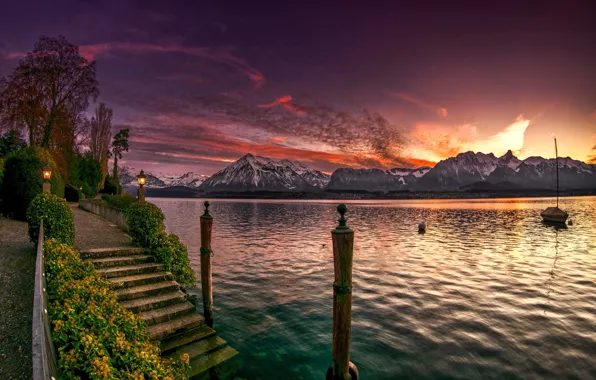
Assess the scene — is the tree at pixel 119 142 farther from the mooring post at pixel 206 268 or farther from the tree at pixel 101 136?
the mooring post at pixel 206 268

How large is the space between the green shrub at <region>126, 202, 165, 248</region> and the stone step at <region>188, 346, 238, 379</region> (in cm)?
530

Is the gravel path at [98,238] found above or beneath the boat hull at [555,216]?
above

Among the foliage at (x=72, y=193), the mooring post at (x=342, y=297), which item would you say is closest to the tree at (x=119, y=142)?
the foliage at (x=72, y=193)

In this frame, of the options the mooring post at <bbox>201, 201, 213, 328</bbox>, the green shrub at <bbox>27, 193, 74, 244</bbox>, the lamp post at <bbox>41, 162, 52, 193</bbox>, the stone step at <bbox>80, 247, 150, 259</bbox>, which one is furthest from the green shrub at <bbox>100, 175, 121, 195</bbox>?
the mooring post at <bbox>201, 201, 213, 328</bbox>

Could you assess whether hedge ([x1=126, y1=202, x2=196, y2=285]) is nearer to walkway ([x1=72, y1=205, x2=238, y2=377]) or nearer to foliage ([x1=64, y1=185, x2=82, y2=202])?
walkway ([x1=72, y1=205, x2=238, y2=377])

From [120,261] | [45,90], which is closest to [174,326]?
[120,261]

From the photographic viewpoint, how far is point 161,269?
11.0 meters

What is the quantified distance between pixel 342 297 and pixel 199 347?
480cm

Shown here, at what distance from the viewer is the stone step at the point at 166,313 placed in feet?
28.2

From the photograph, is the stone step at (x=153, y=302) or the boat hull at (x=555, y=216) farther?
the boat hull at (x=555, y=216)

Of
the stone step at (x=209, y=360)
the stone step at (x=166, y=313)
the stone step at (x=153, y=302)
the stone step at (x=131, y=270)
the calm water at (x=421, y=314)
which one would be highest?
the stone step at (x=131, y=270)

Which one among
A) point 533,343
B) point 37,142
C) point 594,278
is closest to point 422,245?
point 594,278

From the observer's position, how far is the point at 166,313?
898 cm

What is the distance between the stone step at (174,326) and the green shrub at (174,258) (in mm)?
2506
